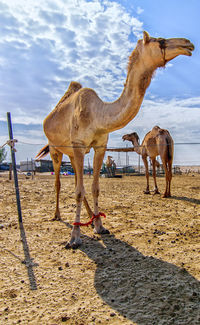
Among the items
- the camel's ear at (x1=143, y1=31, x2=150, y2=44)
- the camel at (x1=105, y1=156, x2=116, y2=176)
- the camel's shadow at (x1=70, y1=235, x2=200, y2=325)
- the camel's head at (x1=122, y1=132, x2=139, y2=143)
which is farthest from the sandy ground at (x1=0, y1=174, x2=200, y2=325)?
the camel at (x1=105, y1=156, x2=116, y2=176)

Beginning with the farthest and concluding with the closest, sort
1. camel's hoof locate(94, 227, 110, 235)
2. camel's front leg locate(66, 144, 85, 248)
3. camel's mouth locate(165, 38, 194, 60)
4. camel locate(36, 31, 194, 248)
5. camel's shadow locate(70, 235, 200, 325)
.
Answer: camel's hoof locate(94, 227, 110, 235) < camel's front leg locate(66, 144, 85, 248) < camel locate(36, 31, 194, 248) < camel's mouth locate(165, 38, 194, 60) < camel's shadow locate(70, 235, 200, 325)

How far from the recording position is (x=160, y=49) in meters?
3.07

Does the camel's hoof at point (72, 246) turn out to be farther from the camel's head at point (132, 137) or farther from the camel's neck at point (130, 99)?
the camel's head at point (132, 137)

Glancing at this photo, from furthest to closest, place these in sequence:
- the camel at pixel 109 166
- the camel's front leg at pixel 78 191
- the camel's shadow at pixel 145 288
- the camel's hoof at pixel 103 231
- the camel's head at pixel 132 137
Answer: the camel at pixel 109 166, the camel's head at pixel 132 137, the camel's hoof at pixel 103 231, the camel's front leg at pixel 78 191, the camel's shadow at pixel 145 288

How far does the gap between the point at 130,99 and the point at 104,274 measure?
7.86 ft

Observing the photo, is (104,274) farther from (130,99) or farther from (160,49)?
(160,49)

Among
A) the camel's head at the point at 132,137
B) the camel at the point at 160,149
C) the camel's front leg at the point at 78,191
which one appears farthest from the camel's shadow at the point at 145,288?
the camel's head at the point at 132,137

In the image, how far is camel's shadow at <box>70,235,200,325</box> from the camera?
2092 millimetres

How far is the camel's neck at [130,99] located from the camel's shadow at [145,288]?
1980 mm

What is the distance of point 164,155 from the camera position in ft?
29.4

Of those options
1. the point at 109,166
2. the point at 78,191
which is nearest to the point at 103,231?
the point at 78,191

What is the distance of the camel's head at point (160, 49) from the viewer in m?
2.88

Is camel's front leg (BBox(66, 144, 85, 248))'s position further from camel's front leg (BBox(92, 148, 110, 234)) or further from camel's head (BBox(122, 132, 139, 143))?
camel's head (BBox(122, 132, 139, 143))

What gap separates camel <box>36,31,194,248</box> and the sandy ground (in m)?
0.55
